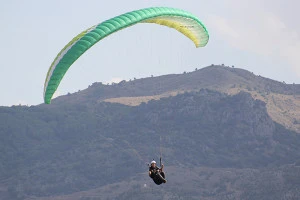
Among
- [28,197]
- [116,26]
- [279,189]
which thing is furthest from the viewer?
[28,197]

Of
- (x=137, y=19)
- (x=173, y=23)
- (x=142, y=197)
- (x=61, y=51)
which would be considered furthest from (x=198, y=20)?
(x=142, y=197)

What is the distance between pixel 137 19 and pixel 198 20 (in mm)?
6428

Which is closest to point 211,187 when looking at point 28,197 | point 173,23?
point 28,197

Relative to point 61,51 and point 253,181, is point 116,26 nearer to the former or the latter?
point 61,51

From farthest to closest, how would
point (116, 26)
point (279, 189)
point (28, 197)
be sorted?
point (28, 197) < point (279, 189) < point (116, 26)

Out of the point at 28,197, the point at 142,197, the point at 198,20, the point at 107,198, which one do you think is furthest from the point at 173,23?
the point at 28,197

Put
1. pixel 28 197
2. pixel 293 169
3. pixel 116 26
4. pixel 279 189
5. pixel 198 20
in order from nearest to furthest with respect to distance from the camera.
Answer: pixel 116 26 < pixel 198 20 < pixel 279 189 < pixel 293 169 < pixel 28 197

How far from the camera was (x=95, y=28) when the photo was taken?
47625 mm

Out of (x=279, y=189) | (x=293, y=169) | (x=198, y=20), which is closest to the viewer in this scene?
(x=198, y=20)

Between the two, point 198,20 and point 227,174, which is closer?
point 198,20

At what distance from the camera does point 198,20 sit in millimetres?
53688

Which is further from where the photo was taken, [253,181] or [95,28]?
[253,181]

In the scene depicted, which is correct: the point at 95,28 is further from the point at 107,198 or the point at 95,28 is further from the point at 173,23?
the point at 107,198

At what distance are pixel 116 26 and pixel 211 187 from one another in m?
141
